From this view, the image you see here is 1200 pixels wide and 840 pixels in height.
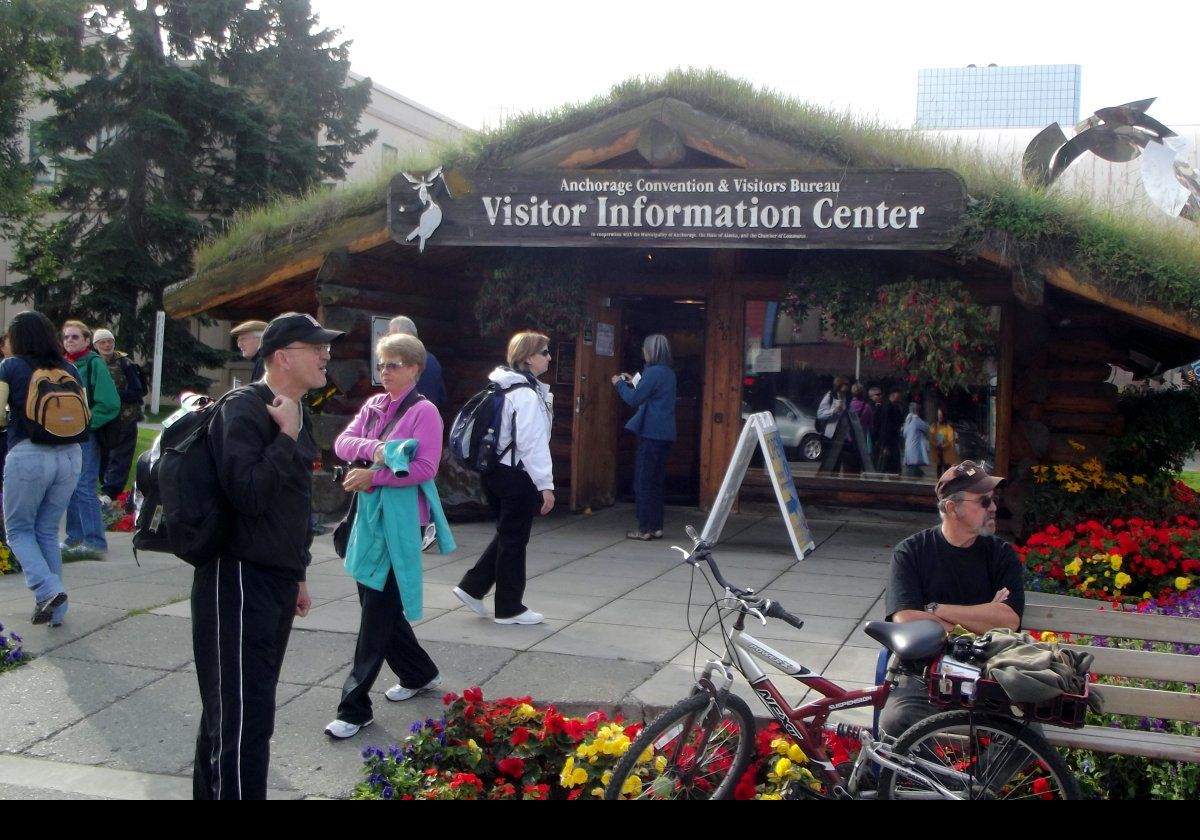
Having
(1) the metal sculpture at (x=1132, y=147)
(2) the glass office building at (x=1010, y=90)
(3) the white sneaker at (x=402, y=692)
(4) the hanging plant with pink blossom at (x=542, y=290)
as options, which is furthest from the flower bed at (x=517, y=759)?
(2) the glass office building at (x=1010, y=90)

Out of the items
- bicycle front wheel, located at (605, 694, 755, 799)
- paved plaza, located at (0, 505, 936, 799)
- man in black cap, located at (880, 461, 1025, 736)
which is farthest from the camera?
paved plaza, located at (0, 505, 936, 799)

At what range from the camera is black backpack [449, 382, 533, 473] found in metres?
6.49

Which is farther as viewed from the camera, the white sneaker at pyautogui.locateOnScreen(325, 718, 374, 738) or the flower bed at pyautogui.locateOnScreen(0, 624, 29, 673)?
the flower bed at pyautogui.locateOnScreen(0, 624, 29, 673)

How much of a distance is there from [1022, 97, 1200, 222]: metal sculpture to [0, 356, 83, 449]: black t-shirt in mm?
9267

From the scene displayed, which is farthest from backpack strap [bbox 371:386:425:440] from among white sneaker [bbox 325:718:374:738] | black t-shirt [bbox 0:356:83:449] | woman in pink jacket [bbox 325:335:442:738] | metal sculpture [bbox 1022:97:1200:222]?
metal sculpture [bbox 1022:97:1200:222]

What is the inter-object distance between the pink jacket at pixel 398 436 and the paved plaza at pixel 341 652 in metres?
1.17

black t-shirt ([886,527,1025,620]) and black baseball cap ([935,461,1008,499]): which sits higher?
black baseball cap ([935,461,1008,499])

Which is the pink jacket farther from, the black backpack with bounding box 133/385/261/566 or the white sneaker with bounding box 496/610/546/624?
the white sneaker with bounding box 496/610/546/624

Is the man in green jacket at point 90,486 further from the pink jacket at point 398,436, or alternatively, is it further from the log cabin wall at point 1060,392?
the log cabin wall at point 1060,392

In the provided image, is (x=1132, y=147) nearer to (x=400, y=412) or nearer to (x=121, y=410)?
(x=400, y=412)

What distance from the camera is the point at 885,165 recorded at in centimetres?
912

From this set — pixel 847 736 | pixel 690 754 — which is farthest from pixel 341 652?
pixel 847 736

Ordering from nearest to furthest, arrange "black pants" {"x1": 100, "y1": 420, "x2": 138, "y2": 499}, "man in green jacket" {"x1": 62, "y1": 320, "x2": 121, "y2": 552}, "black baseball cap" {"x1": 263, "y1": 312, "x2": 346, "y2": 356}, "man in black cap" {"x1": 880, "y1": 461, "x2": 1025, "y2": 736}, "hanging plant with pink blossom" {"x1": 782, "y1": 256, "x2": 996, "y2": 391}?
"black baseball cap" {"x1": 263, "y1": 312, "x2": 346, "y2": 356} < "man in black cap" {"x1": 880, "y1": 461, "x2": 1025, "y2": 736} < "man in green jacket" {"x1": 62, "y1": 320, "x2": 121, "y2": 552} < "hanging plant with pink blossom" {"x1": 782, "y1": 256, "x2": 996, "y2": 391} < "black pants" {"x1": 100, "y1": 420, "x2": 138, "y2": 499}

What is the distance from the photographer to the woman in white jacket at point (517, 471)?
6.52 metres
